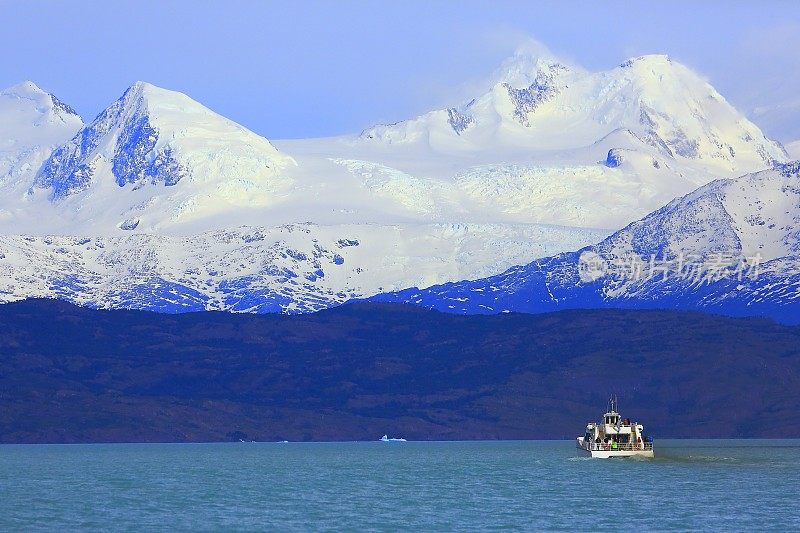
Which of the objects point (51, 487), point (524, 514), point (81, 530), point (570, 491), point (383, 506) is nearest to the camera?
point (81, 530)

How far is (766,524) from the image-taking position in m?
144

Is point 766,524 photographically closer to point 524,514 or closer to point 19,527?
point 524,514

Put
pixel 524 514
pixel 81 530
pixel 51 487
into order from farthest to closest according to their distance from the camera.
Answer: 1. pixel 51 487
2. pixel 524 514
3. pixel 81 530

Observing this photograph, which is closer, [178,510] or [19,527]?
[19,527]

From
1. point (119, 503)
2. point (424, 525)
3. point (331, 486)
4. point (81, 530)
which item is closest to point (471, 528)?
point (424, 525)

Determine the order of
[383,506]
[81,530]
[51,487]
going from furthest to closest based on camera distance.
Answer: [51,487], [383,506], [81,530]

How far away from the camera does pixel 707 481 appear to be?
196 m

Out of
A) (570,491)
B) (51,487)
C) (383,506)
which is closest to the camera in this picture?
(383,506)

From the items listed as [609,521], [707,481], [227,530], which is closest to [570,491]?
[707,481]

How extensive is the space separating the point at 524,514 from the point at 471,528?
503 inches

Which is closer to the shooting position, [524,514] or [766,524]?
[766,524]

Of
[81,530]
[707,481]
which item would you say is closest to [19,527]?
[81,530]

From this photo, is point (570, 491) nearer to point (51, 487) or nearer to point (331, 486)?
point (331, 486)

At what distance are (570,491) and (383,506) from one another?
25524mm
